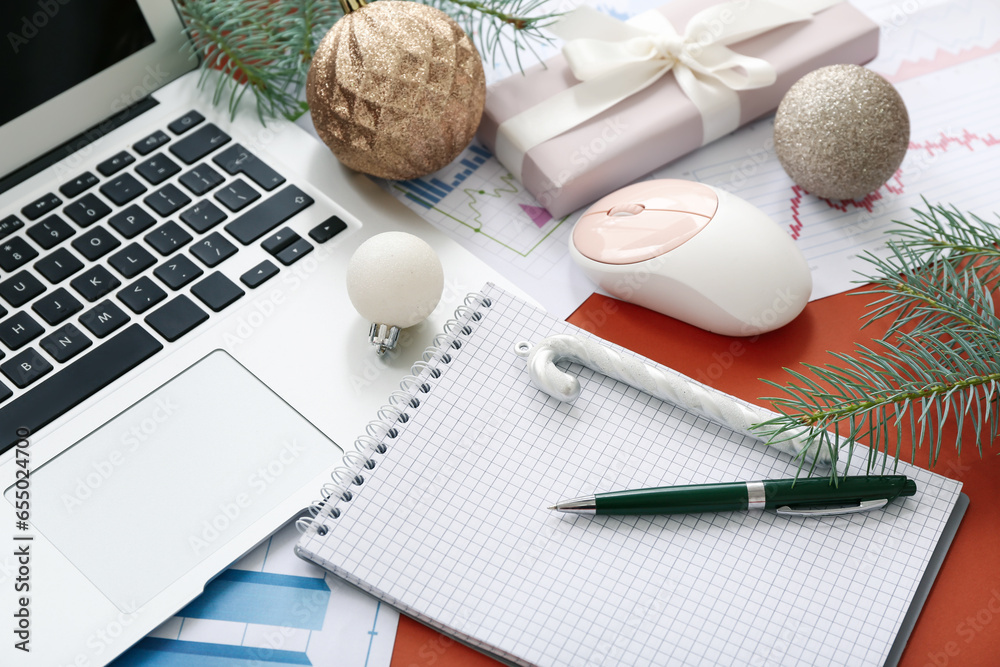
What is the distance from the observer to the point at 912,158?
2.18 feet

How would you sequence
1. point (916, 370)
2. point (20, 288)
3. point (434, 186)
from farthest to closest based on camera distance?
1. point (434, 186)
2. point (20, 288)
3. point (916, 370)

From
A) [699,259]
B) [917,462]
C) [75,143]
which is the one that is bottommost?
[917,462]

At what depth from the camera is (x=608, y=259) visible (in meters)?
0.57

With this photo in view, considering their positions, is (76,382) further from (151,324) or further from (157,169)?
(157,169)

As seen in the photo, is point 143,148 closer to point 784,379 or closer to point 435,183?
point 435,183

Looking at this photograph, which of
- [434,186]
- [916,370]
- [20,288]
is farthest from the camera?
[434,186]

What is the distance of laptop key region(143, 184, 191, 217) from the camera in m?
0.61

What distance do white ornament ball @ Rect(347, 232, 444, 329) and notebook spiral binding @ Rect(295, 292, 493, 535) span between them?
30 millimetres

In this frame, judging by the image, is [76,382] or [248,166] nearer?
[76,382]

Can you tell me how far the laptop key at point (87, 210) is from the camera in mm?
603

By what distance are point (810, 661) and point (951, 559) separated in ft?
0.40

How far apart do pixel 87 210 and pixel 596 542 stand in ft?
1.46

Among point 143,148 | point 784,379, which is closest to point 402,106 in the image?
point 143,148

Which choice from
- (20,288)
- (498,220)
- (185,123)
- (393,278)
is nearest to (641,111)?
(498,220)
